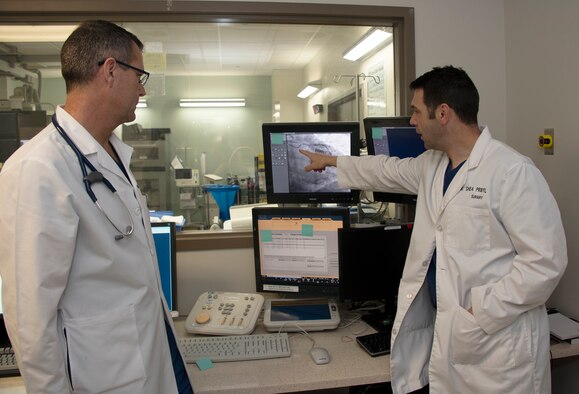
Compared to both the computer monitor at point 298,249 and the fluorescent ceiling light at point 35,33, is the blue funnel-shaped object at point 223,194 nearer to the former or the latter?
the computer monitor at point 298,249

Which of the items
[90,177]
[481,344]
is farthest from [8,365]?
[481,344]

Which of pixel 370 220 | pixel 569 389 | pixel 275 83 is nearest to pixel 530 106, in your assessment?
pixel 370 220

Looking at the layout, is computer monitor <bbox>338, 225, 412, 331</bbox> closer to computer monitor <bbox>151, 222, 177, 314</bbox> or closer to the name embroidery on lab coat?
the name embroidery on lab coat

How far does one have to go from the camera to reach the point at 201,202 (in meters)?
2.86

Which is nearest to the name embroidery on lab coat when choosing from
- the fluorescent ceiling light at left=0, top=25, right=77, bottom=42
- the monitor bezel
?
the monitor bezel

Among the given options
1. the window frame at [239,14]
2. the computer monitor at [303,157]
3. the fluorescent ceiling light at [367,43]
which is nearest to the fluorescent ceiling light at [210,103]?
the fluorescent ceiling light at [367,43]

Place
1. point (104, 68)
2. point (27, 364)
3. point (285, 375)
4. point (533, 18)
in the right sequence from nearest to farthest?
point (27, 364) < point (104, 68) < point (285, 375) < point (533, 18)

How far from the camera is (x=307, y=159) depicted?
1.81 metres

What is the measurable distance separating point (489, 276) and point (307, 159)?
834 mm

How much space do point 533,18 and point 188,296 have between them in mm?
2047

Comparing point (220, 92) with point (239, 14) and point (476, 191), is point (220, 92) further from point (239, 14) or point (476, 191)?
point (476, 191)

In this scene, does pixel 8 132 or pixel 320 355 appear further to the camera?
pixel 8 132

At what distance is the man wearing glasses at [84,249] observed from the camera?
883 millimetres

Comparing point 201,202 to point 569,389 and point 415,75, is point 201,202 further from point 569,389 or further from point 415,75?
point 569,389
